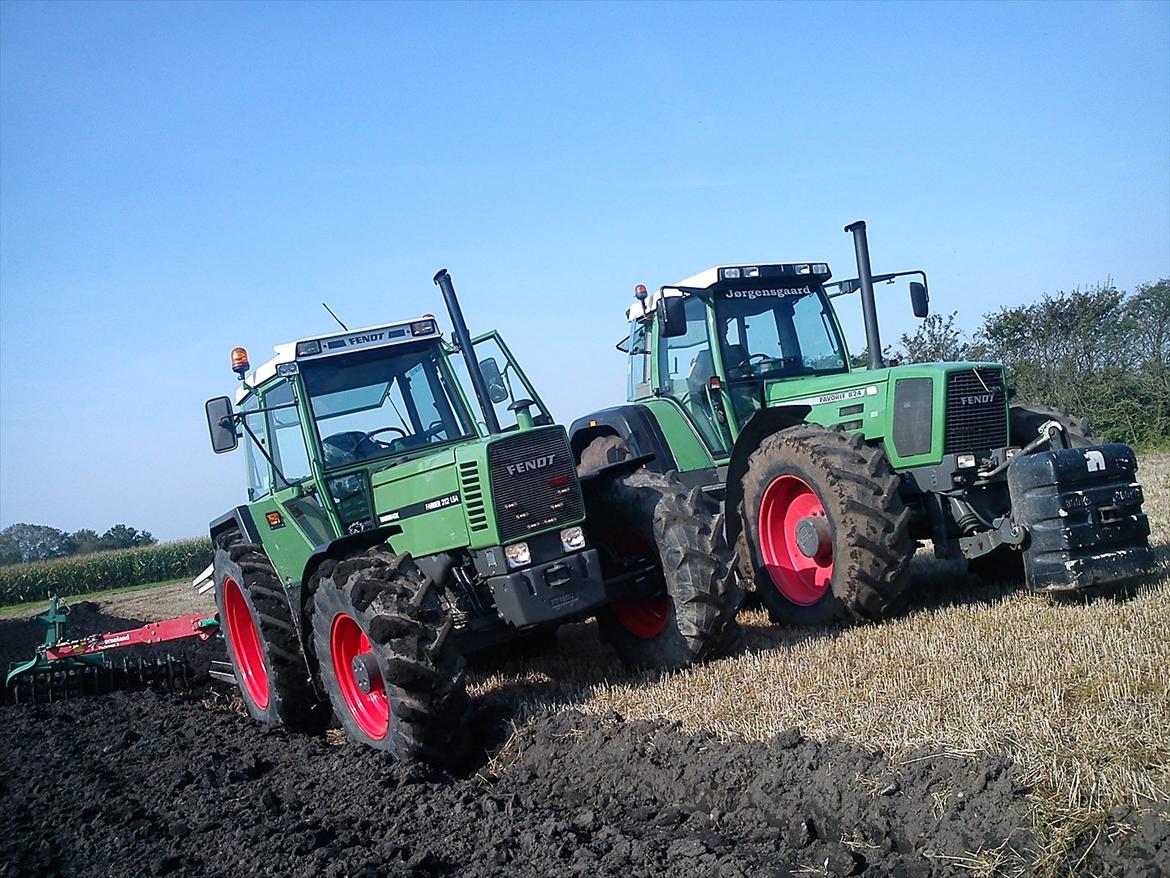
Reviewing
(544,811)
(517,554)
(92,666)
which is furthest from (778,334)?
(92,666)

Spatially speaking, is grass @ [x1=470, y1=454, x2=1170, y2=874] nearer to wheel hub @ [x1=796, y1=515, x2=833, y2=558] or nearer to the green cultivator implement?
wheel hub @ [x1=796, y1=515, x2=833, y2=558]

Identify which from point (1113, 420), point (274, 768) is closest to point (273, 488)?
point (274, 768)

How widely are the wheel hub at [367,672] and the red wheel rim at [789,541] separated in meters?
3.05

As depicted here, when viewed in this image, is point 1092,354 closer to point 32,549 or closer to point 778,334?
point 778,334

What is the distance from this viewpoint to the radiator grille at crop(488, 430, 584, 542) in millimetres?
5668

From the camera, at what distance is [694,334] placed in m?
8.56

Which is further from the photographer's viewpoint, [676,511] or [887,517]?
[887,517]

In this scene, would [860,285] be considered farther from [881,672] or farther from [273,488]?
[273,488]

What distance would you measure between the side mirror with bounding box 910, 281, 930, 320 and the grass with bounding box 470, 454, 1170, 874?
227 cm

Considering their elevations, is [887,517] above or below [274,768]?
above

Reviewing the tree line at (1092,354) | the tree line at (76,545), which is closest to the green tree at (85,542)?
the tree line at (76,545)

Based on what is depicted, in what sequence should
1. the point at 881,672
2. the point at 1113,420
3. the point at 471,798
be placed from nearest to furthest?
the point at 471,798, the point at 881,672, the point at 1113,420

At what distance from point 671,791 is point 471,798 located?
2.95ft

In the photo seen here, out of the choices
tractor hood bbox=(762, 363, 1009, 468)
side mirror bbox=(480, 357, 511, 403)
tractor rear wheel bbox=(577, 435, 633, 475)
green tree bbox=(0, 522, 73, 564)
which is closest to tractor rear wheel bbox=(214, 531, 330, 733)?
side mirror bbox=(480, 357, 511, 403)
